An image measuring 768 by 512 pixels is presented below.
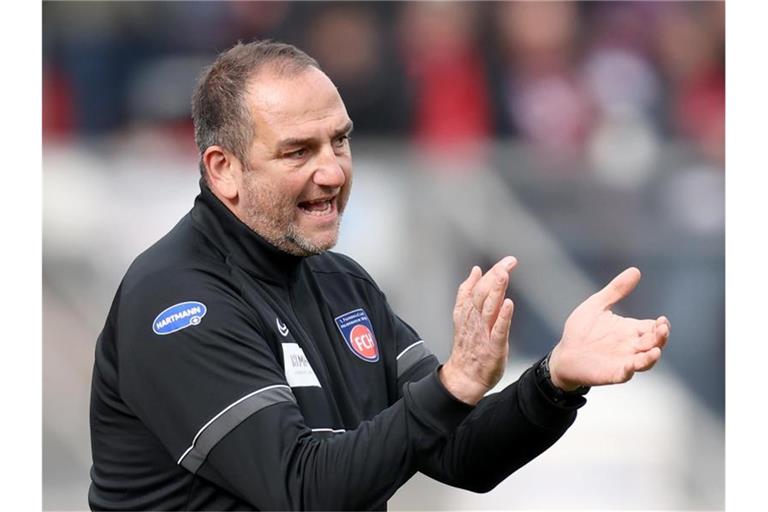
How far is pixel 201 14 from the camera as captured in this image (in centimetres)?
693

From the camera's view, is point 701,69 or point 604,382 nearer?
point 604,382

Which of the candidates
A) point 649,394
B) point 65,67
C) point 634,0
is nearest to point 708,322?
point 649,394

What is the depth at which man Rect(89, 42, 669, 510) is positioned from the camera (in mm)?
2666

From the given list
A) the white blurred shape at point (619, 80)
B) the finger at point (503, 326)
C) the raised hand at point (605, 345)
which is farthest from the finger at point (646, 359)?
the white blurred shape at point (619, 80)

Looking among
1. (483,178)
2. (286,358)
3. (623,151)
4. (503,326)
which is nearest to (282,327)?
(286,358)

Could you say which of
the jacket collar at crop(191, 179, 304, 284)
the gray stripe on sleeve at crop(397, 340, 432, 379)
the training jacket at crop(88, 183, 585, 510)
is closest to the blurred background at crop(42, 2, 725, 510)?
the gray stripe on sleeve at crop(397, 340, 432, 379)

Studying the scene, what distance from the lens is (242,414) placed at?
2.72 metres

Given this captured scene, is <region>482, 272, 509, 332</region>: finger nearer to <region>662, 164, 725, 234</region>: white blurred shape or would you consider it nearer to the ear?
the ear

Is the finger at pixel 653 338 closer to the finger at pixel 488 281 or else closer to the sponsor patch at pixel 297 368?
the finger at pixel 488 281

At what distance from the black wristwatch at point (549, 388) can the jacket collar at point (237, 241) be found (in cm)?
70

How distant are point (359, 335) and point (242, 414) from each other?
0.62 meters

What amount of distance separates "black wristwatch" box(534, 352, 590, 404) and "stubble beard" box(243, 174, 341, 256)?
0.61 m

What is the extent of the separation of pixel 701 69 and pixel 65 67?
138 inches

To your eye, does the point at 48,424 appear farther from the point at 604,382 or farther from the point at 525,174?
the point at 604,382
